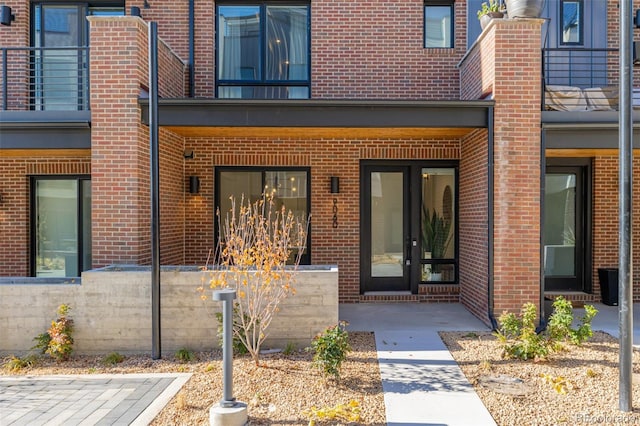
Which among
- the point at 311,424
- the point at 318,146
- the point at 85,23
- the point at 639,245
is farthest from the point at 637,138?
the point at 85,23

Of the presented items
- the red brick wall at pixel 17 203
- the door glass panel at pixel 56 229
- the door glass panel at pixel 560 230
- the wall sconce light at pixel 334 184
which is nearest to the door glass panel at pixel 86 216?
the door glass panel at pixel 56 229

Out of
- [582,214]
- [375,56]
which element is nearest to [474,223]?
[582,214]

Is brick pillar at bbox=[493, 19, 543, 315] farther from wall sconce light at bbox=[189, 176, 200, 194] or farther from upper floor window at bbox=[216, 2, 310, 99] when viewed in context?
wall sconce light at bbox=[189, 176, 200, 194]

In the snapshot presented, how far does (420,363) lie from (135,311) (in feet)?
11.8

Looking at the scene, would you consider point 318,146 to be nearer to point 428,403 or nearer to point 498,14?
point 498,14

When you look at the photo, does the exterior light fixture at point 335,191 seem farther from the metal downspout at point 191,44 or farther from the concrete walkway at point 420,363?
the metal downspout at point 191,44

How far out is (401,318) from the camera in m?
6.99

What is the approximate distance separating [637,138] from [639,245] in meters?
2.85

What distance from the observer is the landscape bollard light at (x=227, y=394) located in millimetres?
3517

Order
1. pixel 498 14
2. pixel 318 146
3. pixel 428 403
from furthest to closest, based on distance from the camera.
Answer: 1. pixel 318 146
2. pixel 498 14
3. pixel 428 403

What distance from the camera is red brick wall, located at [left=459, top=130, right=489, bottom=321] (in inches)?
263

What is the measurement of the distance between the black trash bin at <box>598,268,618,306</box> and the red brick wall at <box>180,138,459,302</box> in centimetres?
358

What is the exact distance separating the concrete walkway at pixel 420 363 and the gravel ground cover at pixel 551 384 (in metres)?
0.19

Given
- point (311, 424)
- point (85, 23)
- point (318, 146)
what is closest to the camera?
point (311, 424)
